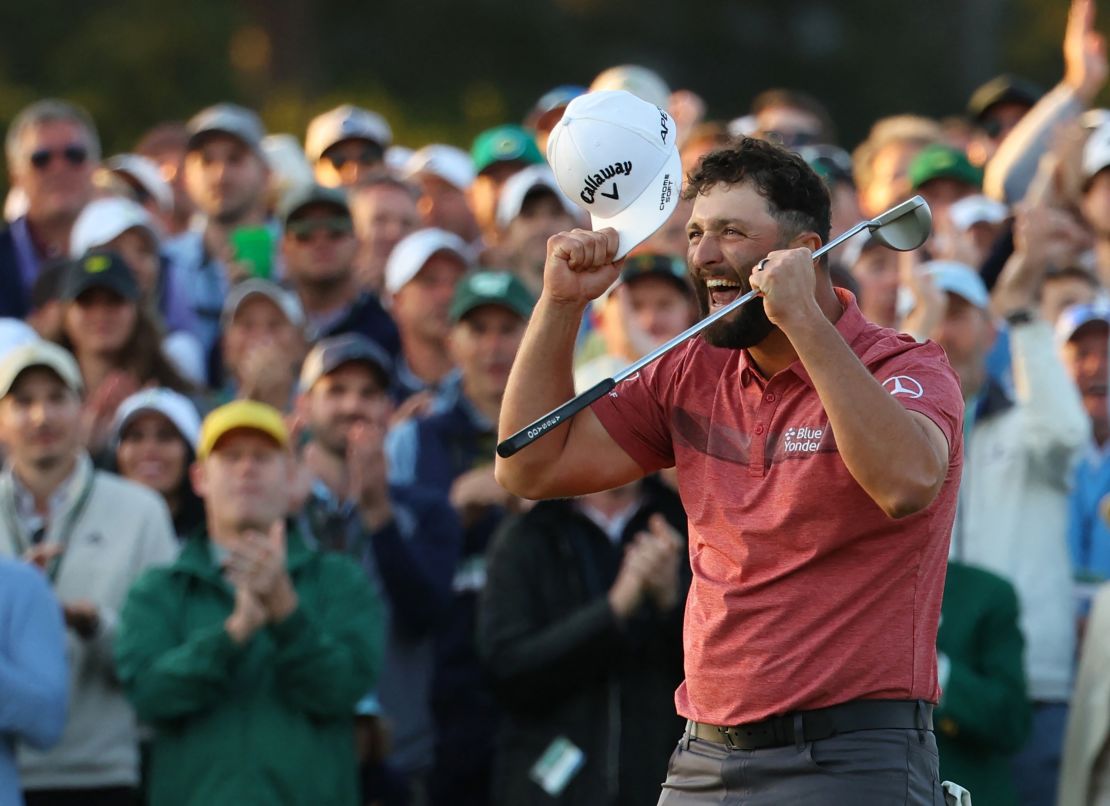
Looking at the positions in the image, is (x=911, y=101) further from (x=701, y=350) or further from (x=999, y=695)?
(x=701, y=350)

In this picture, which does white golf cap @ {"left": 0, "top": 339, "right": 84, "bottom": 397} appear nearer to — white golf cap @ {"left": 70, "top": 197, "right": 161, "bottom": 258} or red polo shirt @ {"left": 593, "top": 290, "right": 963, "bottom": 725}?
white golf cap @ {"left": 70, "top": 197, "right": 161, "bottom": 258}

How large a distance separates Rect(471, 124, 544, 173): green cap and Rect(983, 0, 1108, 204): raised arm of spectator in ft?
Result: 8.25

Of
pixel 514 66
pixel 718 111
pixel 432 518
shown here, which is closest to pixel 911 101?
pixel 718 111

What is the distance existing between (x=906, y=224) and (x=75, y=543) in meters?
4.08

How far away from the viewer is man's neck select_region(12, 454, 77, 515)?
873 cm

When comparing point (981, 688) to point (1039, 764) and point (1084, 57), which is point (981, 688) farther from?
point (1084, 57)

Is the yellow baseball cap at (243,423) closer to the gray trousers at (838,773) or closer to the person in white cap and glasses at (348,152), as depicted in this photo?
the gray trousers at (838,773)

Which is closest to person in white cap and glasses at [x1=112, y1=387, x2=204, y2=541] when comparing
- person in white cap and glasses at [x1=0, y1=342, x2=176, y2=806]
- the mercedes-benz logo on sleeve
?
person in white cap and glasses at [x1=0, y1=342, x2=176, y2=806]

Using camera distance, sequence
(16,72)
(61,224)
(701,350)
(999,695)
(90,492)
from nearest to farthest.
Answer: (701,350) < (999,695) < (90,492) < (61,224) < (16,72)

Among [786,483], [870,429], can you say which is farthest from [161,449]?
[870,429]

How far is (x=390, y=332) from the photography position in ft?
35.7

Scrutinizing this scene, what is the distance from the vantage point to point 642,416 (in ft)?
19.2

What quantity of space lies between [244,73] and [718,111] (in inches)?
239

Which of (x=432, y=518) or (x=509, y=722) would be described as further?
(x=432, y=518)
